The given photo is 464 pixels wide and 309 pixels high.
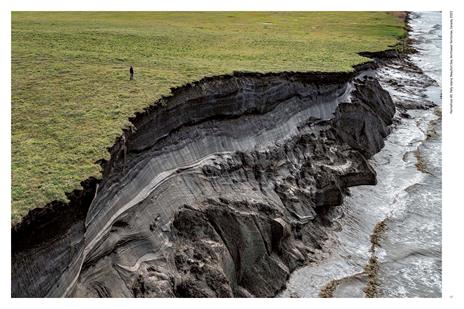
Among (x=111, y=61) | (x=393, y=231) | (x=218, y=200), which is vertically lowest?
(x=393, y=231)

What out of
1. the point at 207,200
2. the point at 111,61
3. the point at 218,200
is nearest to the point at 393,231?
the point at 218,200

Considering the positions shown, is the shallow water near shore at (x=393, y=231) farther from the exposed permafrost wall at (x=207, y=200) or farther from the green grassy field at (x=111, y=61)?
the green grassy field at (x=111, y=61)

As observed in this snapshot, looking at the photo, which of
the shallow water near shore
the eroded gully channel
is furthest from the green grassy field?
the shallow water near shore

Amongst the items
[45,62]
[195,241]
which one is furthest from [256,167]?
[45,62]

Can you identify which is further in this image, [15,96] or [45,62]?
[45,62]

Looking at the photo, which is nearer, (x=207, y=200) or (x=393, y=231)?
(x=207, y=200)

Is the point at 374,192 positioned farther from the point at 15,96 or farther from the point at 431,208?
the point at 15,96

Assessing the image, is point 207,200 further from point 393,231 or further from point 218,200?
point 393,231
